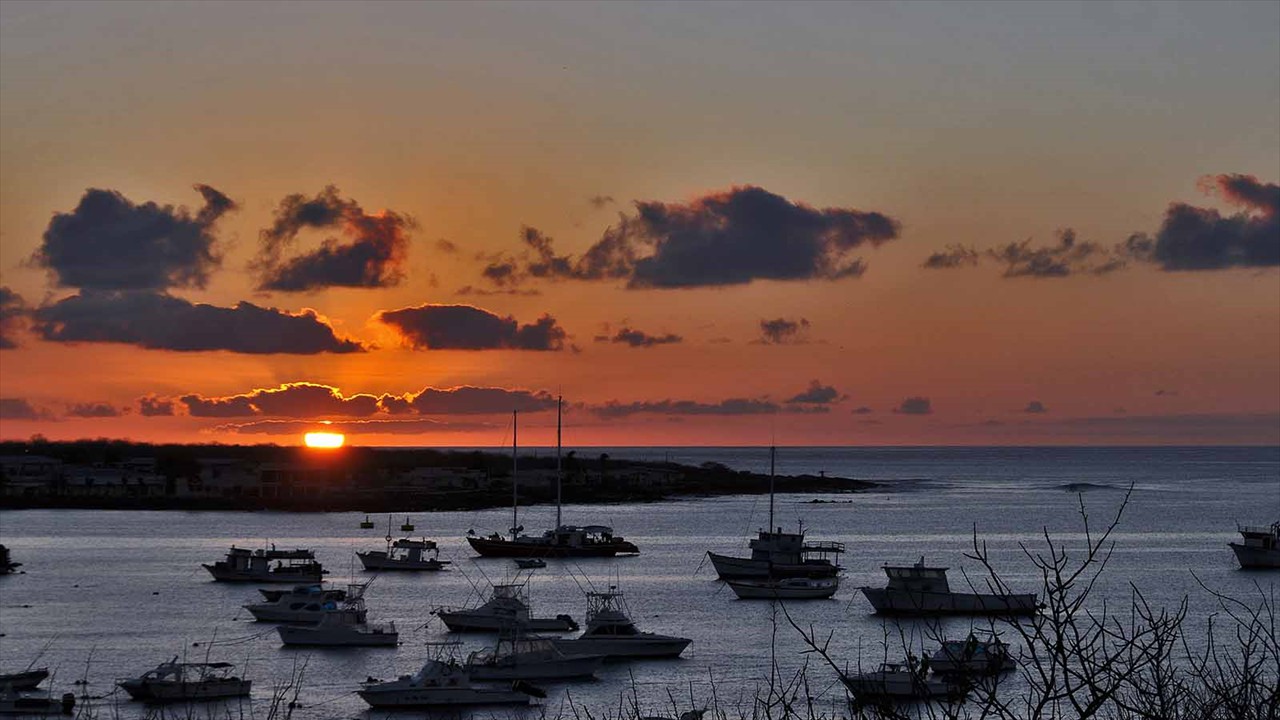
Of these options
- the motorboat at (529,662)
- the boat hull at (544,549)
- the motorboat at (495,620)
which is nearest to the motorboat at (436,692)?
the motorboat at (529,662)

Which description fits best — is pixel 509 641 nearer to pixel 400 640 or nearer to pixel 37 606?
pixel 400 640

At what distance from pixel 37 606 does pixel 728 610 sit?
35933 mm

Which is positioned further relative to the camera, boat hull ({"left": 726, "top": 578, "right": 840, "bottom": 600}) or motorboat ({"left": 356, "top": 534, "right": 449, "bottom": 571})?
motorboat ({"left": 356, "top": 534, "right": 449, "bottom": 571})

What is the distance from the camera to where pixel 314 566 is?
302ft

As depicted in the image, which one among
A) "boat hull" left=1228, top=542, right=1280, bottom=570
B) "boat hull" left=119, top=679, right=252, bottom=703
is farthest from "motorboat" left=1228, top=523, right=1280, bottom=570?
"boat hull" left=119, top=679, right=252, bottom=703

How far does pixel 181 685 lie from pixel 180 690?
528mm

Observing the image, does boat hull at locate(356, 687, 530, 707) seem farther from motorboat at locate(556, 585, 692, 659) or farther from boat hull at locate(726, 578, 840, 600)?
boat hull at locate(726, 578, 840, 600)

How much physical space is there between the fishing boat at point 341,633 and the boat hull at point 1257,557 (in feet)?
207

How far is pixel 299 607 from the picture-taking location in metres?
69.7

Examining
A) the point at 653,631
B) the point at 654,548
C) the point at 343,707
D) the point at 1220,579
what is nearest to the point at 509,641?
the point at 343,707

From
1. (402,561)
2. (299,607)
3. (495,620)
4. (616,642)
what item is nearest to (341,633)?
(495,620)

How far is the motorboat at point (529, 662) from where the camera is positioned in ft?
171

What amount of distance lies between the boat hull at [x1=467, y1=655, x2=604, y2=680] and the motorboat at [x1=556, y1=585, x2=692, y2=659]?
3.12 meters

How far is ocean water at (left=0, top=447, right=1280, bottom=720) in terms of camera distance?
54031mm
